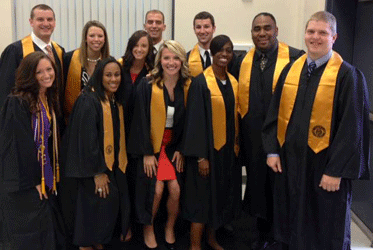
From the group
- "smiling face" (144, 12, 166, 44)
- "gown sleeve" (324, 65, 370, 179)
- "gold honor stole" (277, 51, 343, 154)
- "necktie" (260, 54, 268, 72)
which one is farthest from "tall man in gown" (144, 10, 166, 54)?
"gown sleeve" (324, 65, 370, 179)

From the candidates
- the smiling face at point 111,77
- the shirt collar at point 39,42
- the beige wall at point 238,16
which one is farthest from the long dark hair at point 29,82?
the beige wall at point 238,16

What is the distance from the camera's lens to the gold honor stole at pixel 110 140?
10.5ft

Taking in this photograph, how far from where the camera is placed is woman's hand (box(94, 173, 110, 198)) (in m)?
3.21

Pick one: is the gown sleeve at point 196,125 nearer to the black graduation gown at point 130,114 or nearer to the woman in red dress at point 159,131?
the woman in red dress at point 159,131

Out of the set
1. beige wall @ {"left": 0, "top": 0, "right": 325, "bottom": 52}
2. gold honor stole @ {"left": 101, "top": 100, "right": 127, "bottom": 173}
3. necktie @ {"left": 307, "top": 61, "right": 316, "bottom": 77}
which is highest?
beige wall @ {"left": 0, "top": 0, "right": 325, "bottom": 52}

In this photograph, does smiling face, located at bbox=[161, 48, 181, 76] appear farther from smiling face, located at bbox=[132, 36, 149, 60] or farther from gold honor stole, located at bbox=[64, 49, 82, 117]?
gold honor stole, located at bbox=[64, 49, 82, 117]

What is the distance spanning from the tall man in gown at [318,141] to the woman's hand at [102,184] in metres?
1.20

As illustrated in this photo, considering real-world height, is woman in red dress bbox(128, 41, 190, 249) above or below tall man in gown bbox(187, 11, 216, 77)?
below

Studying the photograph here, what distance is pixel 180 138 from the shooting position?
342 cm

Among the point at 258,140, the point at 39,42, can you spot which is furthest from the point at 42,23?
the point at 258,140

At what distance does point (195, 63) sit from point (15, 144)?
170 centimetres

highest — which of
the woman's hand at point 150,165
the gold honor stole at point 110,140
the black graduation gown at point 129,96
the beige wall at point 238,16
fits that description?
the beige wall at point 238,16

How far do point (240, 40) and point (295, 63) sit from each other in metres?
2.17

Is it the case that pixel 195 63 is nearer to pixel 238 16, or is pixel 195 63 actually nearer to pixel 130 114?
pixel 130 114
